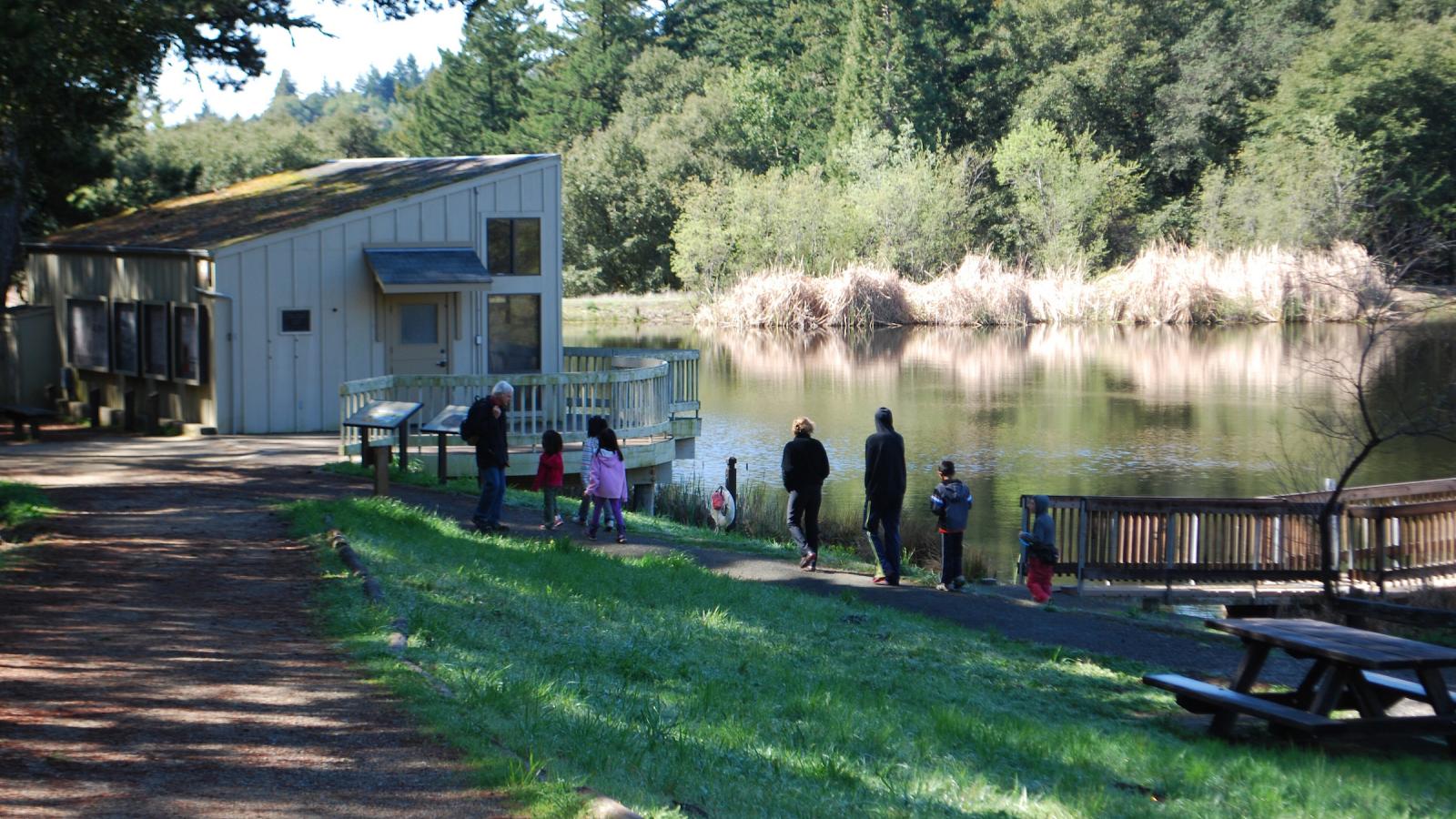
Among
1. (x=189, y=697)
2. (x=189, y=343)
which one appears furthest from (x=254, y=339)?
(x=189, y=697)

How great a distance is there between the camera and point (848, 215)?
68.4m

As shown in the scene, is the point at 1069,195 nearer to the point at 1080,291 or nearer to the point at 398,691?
the point at 1080,291

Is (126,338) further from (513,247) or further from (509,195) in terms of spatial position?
(509,195)

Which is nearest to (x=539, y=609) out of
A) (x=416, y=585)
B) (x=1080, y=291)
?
(x=416, y=585)

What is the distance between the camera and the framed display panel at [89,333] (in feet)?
82.0

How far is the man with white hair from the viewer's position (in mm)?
14930

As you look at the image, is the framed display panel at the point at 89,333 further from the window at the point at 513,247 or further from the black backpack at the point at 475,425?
the black backpack at the point at 475,425

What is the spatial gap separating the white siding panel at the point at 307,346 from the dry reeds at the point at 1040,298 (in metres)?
41.7

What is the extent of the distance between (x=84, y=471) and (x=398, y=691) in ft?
40.9

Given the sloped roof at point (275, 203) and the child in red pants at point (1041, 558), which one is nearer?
the child in red pants at point (1041, 558)

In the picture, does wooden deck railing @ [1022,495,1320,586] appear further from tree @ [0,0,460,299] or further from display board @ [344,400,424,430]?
tree @ [0,0,460,299]

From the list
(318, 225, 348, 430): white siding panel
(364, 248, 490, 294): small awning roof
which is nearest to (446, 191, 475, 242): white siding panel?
(364, 248, 490, 294): small awning roof

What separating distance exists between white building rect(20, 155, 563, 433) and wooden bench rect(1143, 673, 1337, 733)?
15.8 metres

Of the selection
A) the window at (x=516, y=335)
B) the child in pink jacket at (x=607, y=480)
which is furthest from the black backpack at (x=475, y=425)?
the window at (x=516, y=335)
